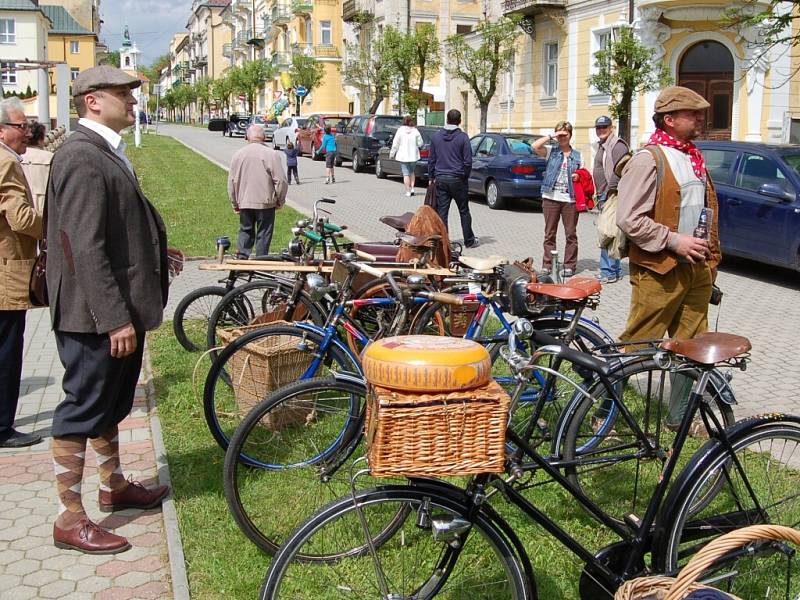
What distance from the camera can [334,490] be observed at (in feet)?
14.1

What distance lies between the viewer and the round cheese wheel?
2801mm

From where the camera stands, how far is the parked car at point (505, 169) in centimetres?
1870

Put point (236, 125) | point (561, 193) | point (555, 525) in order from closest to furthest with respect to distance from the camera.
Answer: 1. point (555, 525)
2. point (561, 193)
3. point (236, 125)

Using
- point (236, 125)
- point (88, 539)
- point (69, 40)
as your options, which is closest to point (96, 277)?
point (88, 539)

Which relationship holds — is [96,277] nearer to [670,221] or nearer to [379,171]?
[670,221]

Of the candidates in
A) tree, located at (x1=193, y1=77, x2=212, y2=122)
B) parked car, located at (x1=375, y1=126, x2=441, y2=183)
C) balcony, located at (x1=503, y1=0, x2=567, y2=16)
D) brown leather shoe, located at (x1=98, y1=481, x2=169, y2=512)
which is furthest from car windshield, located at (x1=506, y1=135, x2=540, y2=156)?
tree, located at (x1=193, y1=77, x2=212, y2=122)

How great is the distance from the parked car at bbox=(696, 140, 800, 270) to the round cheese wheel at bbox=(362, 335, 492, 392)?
29.8 ft

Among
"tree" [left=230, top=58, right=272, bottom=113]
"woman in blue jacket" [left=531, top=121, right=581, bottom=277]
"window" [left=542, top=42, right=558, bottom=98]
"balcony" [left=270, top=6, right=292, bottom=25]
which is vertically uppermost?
"balcony" [left=270, top=6, right=292, bottom=25]

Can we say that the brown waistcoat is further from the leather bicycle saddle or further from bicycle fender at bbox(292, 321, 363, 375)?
bicycle fender at bbox(292, 321, 363, 375)

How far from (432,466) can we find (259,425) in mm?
1515

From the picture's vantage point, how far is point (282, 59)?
240ft

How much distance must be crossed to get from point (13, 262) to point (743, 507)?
4325 mm

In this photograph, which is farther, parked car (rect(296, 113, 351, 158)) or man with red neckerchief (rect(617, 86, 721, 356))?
parked car (rect(296, 113, 351, 158))

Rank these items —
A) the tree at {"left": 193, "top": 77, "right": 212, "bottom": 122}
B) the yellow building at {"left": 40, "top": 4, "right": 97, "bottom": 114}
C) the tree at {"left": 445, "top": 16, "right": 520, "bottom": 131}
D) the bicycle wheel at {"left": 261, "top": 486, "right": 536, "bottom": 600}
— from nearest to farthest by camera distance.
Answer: the bicycle wheel at {"left": 261, "top": 486, "right": 536, "bottom": 600}
the tree at {"left": 445, "top": 16, "right": 520, "bottom": 131}
the yellow building at {"left": 40, "top": 4, "right": 97, "bottom": 114}
the tree at {"left": 193, "top": 77, "right": 212, "bottom": 122}
